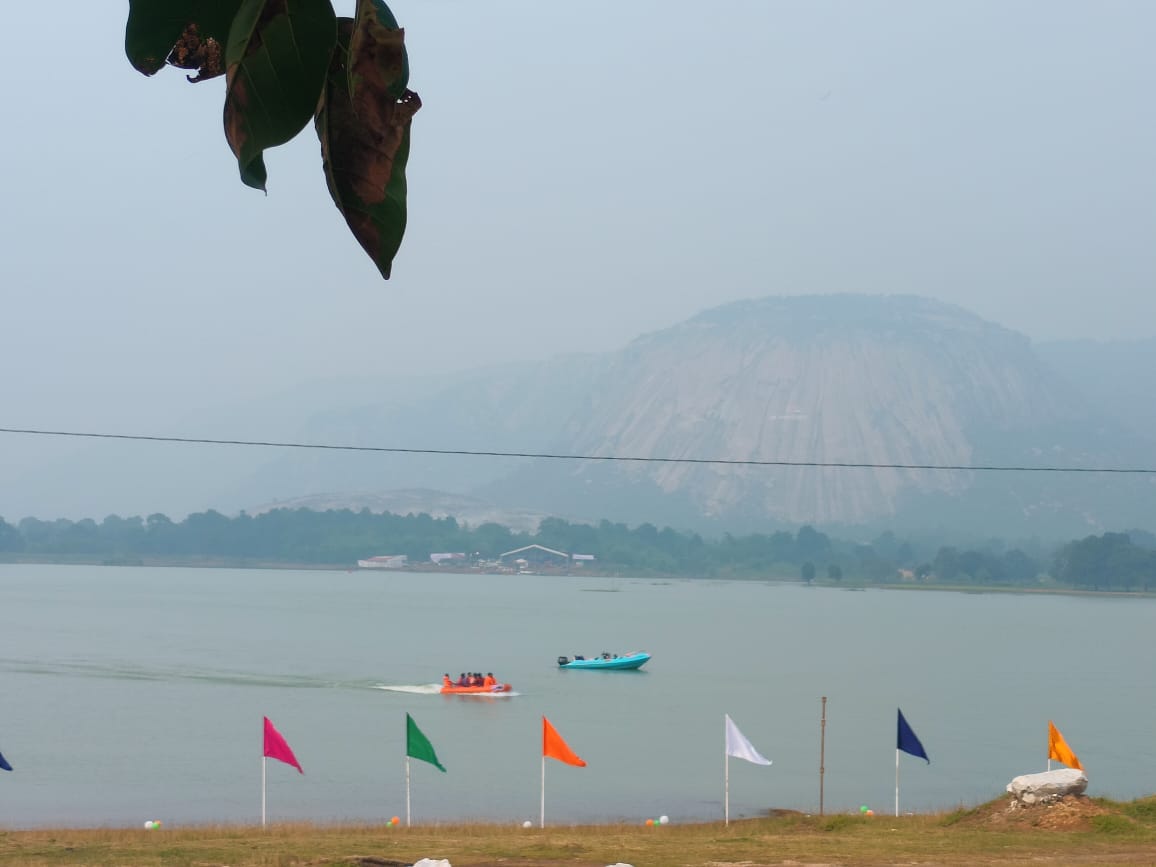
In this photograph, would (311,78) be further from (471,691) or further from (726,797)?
(471,691)

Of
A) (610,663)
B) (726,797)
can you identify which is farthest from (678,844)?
(610,663)

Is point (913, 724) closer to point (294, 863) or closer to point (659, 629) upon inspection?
point (294, 863)

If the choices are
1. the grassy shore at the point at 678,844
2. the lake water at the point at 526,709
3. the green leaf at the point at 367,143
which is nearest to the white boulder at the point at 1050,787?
the grassy shore at the point at 678,844

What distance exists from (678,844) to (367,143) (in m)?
21.5

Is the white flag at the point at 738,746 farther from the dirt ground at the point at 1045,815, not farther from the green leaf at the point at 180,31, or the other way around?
the green leaf at the point at 180,31

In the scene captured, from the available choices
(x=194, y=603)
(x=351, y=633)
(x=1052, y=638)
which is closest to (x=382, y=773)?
(x=351, y=633)

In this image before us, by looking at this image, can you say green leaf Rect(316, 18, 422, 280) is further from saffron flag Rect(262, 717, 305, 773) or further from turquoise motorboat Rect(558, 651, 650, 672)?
turquoise motorboat Rect(558, 651, 650, 672)

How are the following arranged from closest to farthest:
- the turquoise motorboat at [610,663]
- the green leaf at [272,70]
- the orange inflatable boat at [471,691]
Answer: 1. the green leaf at [272,70]
2. the orange inflatable boat at [471,691]
3. the turquoise motorboat at [610,663]

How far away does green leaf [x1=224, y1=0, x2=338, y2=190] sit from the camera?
848 mm

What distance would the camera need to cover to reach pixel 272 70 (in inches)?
33.5

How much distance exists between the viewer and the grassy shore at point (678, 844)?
59.9 ft

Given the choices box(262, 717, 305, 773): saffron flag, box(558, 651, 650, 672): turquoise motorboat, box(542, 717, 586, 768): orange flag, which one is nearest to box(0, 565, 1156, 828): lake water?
box(558, 651, 650, 672): turquoise motorboat

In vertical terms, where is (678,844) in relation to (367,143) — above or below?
below

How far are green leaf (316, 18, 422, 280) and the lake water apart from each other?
3290 centimetres
